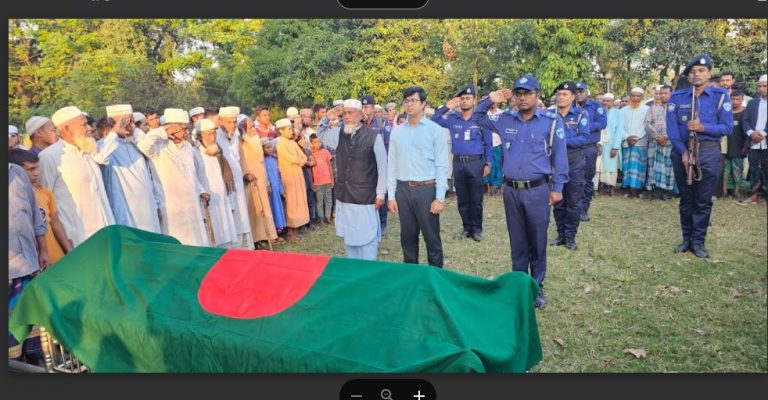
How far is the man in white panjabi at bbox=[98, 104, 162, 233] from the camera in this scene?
380 cm

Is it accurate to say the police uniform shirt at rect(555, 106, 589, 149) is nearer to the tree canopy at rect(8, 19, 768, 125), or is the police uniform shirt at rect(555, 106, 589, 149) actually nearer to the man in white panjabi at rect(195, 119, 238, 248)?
the tree canopy at rect(8, 19, 768, 125)

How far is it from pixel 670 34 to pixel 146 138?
3538mm

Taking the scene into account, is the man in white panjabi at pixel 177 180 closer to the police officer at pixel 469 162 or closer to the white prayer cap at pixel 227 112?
the white prayer cap at pixel 227 112

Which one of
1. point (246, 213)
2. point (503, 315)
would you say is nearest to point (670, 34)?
point (503, 315)

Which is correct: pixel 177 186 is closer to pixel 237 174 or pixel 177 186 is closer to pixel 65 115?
pixel 237 174

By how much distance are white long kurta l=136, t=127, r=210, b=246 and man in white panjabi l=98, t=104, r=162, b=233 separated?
0.09m

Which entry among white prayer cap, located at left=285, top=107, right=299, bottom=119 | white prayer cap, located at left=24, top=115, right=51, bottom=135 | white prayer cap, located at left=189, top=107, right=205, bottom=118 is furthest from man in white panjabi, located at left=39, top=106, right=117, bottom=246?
white prayer cap, located at left=285, top=107, right=299, bottom=119

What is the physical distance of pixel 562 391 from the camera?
1.95 meters

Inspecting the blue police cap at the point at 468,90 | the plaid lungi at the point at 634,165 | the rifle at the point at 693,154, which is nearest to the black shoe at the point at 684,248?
the rifle at the point at 693,154

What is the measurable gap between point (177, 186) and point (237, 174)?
98 cm

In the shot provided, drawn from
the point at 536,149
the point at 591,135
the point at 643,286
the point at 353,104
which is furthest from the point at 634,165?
the point at 353,104

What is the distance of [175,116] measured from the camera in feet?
12.5

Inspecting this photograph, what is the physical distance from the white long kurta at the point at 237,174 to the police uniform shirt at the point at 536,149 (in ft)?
8.85
